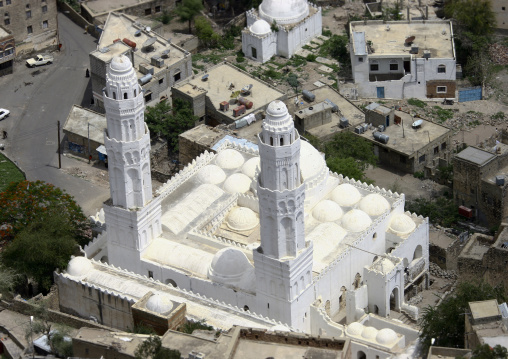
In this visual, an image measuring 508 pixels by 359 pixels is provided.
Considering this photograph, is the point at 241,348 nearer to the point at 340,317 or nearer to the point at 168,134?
the point at 340,317

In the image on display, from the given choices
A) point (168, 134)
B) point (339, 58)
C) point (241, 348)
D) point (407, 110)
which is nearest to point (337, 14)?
point (339, 58)

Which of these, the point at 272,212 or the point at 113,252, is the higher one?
the point at 272,212

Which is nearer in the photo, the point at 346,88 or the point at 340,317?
the point at 340,317

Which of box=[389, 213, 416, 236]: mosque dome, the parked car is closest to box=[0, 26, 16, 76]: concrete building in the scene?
the parked car

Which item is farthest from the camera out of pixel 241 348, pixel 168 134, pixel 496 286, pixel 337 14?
pixel 337 14

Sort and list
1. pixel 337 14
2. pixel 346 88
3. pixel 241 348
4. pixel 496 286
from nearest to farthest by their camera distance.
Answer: pixel 241 348
pixel 496 286
pixel 346 88
pixel 337 14
